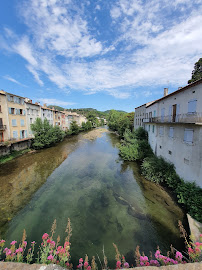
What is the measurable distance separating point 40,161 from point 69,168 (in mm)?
6181

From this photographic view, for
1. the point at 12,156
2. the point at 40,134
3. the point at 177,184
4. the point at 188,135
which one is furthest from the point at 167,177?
the point at 40,134

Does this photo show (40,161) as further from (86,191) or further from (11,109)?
(86,191)

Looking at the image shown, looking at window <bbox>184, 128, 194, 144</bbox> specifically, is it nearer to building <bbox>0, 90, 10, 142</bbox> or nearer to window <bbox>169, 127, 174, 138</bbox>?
window <bbox>169, 127, 174, 138</bbox>

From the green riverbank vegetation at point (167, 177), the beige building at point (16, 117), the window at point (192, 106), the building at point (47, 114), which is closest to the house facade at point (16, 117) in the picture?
the beige building at point (16, 117)

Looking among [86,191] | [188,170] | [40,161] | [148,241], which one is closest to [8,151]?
[40,161]

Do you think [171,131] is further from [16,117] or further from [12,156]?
[16,117]

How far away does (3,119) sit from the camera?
20453 mm

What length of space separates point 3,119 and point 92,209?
20.2 meters

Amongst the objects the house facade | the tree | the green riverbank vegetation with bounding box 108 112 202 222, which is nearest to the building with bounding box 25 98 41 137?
the house facade

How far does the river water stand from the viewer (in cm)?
755

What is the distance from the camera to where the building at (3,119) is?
20.0 metres

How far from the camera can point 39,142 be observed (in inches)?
1086

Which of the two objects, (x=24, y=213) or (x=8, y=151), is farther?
(x=8, y=151)

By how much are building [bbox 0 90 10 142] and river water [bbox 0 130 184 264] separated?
6.06 metres
